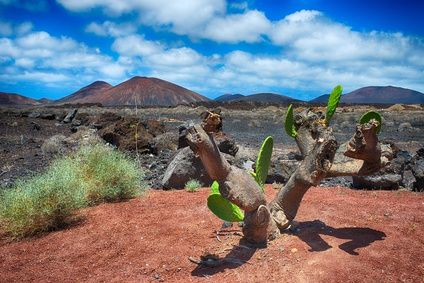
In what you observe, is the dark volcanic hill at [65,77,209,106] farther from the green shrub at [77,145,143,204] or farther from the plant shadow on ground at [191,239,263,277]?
the plant shadow on ground at [191,239,263,277]

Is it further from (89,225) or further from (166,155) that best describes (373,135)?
(166,155)

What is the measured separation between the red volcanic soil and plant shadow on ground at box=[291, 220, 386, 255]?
12 millimetres

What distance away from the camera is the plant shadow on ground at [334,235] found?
495 cm

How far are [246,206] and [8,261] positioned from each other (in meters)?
3.32

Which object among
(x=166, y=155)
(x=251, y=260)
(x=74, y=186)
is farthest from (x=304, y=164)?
(x=166, y=155)

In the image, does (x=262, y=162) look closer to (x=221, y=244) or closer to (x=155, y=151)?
(x=221, y=244)

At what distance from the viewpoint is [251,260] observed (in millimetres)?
4914

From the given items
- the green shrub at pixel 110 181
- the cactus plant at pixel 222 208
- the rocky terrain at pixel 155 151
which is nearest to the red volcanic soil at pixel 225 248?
the cactus plant at pixel 222 208

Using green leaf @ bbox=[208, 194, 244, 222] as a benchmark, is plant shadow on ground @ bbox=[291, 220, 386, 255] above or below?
below

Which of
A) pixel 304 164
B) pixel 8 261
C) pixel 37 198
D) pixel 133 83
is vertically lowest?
pixel 8 261

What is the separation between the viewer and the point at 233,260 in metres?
4.95

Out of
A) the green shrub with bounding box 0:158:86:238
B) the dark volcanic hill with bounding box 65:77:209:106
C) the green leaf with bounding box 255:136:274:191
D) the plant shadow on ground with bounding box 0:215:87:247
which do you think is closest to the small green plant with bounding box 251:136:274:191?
the green leaf with bounding box 255:136:274:191

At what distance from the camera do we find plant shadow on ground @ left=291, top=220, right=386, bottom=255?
495cm

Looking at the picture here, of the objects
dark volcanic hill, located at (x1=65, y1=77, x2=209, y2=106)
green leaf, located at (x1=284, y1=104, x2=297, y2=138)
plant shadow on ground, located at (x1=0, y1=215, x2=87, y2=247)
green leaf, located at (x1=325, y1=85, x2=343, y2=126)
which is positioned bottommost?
plant shadow on ground, located at (x1=0, y1=215, x2=87, y2=247)
